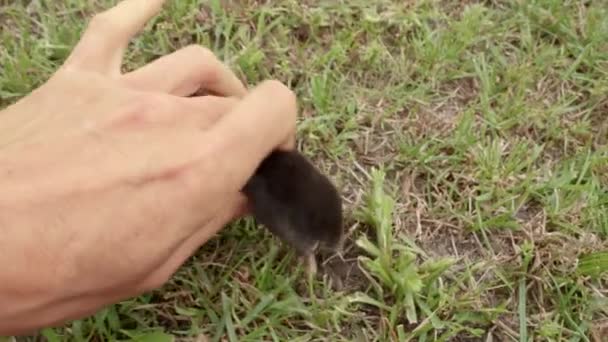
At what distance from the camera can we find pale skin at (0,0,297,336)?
4.63 feet

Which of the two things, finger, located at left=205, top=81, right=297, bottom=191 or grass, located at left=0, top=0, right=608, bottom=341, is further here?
grass, located at left=0, top=0, right=608, bottom=341

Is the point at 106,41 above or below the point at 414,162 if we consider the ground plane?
above

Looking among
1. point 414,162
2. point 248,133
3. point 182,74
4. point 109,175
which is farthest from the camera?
point 414,162

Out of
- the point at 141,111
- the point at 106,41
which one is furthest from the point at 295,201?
the point at 106,41

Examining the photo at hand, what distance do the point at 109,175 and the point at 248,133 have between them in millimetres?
266

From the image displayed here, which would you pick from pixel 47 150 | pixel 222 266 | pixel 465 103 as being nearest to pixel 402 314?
pixel 222 266

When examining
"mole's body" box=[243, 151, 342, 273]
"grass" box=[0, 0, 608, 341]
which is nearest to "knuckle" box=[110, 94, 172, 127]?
"mole's body" box=[243, 151, 342, 273]

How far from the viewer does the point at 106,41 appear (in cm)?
174

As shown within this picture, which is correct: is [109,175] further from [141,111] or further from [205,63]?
[205,63]

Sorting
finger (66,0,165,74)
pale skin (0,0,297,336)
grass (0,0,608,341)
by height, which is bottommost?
grass (0,0,608,341)

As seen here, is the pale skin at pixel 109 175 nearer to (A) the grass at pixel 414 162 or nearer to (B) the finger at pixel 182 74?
(B) the finger at pixel 182 74

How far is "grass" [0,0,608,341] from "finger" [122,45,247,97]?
434 millimetres

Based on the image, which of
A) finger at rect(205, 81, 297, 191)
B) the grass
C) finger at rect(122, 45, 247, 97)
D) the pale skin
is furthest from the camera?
the grass

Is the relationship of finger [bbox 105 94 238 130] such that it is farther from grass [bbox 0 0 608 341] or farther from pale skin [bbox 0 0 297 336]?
grass [bbox 0 0 608 341]
